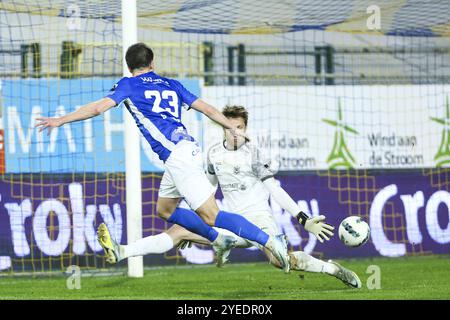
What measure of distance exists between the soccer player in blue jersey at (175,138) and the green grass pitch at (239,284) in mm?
724

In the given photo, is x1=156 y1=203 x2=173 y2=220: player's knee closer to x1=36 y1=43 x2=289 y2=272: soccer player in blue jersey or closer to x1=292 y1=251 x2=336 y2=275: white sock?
x1=36 y1=43 x2=289 y2=272: soccer player in blue jersey

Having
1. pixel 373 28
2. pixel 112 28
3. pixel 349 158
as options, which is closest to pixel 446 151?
pixel 349 158

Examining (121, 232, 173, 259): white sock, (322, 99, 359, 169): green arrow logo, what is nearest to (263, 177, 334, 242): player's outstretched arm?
(121, 232, 173, 259): white sock

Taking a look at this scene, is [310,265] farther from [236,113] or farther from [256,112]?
[256,112]

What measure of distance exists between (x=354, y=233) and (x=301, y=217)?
1.78 ft

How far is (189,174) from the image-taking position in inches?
390

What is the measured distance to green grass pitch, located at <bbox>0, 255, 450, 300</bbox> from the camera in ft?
34.6

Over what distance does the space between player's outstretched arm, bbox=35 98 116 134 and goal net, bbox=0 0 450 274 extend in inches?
176

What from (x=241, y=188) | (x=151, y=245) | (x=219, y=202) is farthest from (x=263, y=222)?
(x=219, y=202)

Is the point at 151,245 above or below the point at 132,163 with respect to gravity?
below

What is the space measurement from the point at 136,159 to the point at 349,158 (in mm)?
5008

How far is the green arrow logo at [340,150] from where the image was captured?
17156 millimetres

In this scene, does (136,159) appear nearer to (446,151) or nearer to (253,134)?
(253,134)

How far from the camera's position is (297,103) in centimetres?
1722
